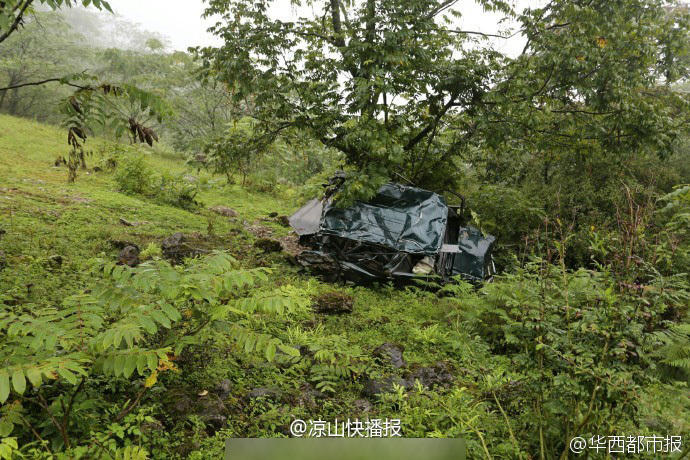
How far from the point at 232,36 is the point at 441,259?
222 inches

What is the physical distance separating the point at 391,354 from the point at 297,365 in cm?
104

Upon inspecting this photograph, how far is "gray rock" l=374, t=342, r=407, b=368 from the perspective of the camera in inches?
157

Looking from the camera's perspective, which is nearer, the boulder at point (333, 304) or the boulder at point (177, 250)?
the boulder at point (333, 304)

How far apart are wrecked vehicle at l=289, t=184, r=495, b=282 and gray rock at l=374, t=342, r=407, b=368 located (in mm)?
2305

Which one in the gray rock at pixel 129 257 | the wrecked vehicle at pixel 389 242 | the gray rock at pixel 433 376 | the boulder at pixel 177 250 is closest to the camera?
the gray rock at pixel 433 376

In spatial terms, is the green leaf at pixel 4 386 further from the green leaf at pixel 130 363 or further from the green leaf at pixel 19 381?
the green leaf at pixel 130 363

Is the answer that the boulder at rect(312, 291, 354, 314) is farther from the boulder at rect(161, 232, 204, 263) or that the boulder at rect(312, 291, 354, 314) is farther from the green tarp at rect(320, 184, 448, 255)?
the boulder at rect(161, 232, 204, 263)

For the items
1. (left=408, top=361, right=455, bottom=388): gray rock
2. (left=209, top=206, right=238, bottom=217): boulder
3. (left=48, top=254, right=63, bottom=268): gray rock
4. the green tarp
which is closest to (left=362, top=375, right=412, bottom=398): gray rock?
(left=408, top=361, right=455, bottom=388): gray rock

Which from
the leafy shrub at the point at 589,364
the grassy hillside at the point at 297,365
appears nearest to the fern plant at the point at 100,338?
the grassy hillside at the point at 297,365

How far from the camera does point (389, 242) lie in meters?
6.60

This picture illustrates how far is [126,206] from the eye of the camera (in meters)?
8.43

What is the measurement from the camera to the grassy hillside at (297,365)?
273cm

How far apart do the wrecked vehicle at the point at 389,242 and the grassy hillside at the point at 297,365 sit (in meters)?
0.37

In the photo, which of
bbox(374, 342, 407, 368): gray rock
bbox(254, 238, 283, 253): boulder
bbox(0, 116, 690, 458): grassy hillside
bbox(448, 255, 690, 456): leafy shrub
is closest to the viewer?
bbox(448, 255, 690, 456): leafy shrub
